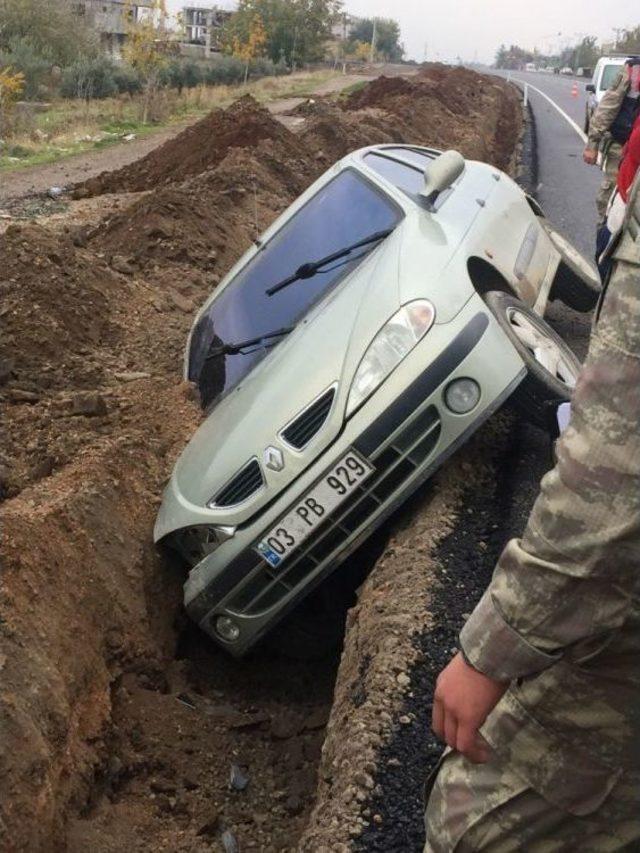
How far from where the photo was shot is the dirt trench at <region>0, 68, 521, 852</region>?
3807 millimetres

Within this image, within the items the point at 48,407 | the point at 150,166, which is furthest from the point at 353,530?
the point at 150,166

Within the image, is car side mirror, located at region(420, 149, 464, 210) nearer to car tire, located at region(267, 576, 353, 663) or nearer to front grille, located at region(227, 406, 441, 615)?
front grille, located at region(227, 406, 441, 615)

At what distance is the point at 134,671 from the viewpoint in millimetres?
4707

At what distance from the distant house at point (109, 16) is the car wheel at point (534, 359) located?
102 feet

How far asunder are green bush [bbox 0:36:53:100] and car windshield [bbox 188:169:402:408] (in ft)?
104

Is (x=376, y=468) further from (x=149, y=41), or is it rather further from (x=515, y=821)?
(x=149, y=41)

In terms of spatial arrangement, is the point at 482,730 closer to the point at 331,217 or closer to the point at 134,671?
the point at 134,671

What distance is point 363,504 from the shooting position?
14.2ft

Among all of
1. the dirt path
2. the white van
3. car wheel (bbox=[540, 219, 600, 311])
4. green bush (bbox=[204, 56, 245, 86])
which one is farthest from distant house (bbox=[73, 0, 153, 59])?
car wheel (bbox=[540, 219, 600, 311])

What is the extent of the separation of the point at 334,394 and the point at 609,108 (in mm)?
4607

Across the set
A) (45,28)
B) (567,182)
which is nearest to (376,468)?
(567,182)

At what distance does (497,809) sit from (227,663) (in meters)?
3.44

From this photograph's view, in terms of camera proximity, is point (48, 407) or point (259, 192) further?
point (259, 192)

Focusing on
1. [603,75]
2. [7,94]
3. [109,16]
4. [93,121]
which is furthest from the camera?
[109,16]
